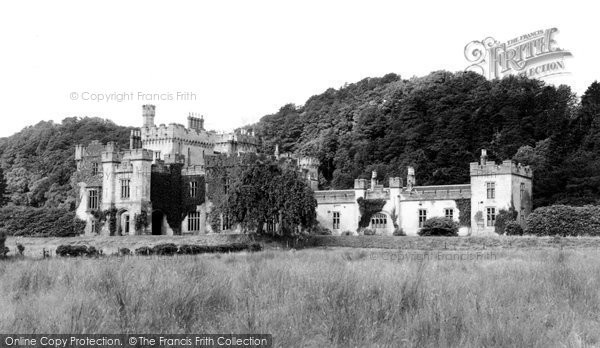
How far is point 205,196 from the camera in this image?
1917 inches

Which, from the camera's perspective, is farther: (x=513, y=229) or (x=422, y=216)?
(x=422, y=216)

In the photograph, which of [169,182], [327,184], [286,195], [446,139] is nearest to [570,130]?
[446,139]

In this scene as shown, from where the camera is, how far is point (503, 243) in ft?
117

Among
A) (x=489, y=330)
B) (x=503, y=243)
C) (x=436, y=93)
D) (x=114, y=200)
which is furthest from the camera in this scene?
(x=436, y=93)

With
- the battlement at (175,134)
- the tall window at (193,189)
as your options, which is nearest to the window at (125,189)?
the tall window at (193,189)

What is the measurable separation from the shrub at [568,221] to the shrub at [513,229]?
3.45 ft

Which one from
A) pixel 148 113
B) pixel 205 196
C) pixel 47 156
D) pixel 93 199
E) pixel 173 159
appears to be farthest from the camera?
pixel 47 156

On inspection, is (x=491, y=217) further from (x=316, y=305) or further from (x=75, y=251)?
(x=316, y=305)

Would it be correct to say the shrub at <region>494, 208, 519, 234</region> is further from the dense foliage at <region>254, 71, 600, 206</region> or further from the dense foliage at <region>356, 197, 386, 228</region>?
the dense foliage at <region>254, 71, 600, 206</region>

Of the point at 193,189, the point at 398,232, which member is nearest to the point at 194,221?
the point at 193,189

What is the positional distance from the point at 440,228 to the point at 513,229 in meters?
4.19

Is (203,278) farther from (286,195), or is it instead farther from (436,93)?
(436,93)

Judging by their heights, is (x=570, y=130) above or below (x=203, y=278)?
above

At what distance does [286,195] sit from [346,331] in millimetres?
29764
